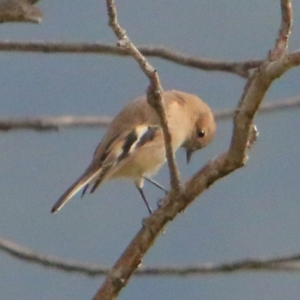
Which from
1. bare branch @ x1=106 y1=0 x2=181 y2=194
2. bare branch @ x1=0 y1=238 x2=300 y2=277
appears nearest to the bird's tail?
bare branch @ x1=0 y1=238 x2=300 y2=277

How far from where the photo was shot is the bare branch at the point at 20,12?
5.66 ft

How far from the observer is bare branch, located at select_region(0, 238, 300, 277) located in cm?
217

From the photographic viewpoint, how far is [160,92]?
1.67 meters

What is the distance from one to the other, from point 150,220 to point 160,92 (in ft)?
1.21

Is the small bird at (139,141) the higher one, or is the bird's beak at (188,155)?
the small bird at (139,141)

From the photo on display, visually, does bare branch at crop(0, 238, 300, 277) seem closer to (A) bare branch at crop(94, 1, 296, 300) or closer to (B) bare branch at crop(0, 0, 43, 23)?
(A) bare branch at crop(94, 1, 296, 300)

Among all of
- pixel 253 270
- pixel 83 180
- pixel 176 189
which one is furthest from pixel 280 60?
pixel 83 180

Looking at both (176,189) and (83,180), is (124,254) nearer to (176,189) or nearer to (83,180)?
(176,189)

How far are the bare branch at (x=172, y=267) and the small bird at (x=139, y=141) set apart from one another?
1.31ft

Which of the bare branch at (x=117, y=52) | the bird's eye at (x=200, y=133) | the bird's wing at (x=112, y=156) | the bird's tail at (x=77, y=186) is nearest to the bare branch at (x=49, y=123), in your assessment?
the bare branch at (x=117, y=52)

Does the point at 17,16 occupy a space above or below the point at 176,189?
above

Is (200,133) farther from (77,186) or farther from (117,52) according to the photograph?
(117,52)

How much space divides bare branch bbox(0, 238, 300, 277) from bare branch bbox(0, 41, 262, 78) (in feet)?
1.39

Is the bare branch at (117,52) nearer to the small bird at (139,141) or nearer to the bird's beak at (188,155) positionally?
the small bird at (139,141)
